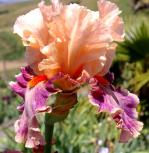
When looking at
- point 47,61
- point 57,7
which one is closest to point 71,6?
point 57,7

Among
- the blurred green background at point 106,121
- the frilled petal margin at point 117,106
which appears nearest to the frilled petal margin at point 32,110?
the frilled petal margin at point 117,106

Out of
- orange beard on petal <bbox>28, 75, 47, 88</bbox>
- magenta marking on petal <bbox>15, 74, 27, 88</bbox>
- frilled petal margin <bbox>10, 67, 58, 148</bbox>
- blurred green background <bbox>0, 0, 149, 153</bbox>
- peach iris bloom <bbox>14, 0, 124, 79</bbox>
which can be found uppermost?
peach iris bloom <bbox>14, 0, 124, 79</bbox>

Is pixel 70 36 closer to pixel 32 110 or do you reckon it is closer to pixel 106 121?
pixel 32 110

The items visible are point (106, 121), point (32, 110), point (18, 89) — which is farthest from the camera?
point (106, 121)

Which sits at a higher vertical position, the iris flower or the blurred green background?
the iris flower

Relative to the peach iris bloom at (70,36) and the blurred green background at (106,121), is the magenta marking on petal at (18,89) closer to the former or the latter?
the peach iris bloom at (70,36)

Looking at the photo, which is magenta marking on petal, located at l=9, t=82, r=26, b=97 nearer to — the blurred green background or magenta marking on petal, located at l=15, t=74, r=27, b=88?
magenta marking on petal, located at l=15, t=74, r=27, b=88

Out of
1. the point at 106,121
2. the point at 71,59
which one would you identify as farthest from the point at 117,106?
the point at 106,121

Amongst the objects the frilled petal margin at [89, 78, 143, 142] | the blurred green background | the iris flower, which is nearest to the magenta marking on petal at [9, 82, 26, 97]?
the iris flower
